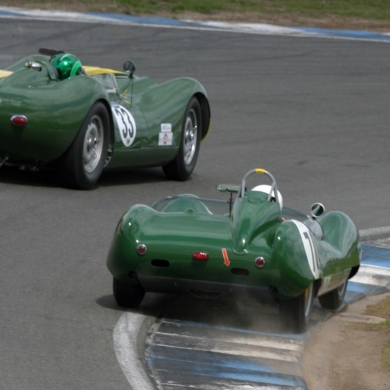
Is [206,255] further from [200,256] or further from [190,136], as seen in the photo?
[190,136]

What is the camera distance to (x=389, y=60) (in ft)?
69.7

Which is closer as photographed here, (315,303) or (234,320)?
(234,320)

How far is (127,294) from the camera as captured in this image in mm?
6375

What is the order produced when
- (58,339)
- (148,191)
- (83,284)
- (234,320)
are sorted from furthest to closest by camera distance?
(148,191), (83,284), (234,320), (58,339)

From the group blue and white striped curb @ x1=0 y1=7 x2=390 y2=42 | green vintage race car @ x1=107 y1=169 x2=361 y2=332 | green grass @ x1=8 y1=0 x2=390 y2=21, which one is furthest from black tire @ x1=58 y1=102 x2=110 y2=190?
green grass @ x1=8 y1=0 x2=390 y2=21

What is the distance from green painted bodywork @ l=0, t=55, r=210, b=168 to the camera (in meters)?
9.28

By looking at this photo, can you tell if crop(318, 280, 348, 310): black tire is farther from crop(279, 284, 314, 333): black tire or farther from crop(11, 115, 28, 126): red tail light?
crop(11, 115, 28, 126): red tail light

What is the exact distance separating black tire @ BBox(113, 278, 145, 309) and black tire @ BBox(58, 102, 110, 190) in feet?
10.8

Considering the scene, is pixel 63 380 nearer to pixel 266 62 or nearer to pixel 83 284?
pixel 83 284

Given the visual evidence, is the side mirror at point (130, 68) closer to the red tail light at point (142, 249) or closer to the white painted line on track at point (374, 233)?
the white painted line on track at point (374, 233)

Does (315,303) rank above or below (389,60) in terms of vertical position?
above

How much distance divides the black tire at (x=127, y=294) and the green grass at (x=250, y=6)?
715 inches

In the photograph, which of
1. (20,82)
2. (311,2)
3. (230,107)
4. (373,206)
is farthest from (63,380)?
(311,2)

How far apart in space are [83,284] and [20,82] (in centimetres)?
316
